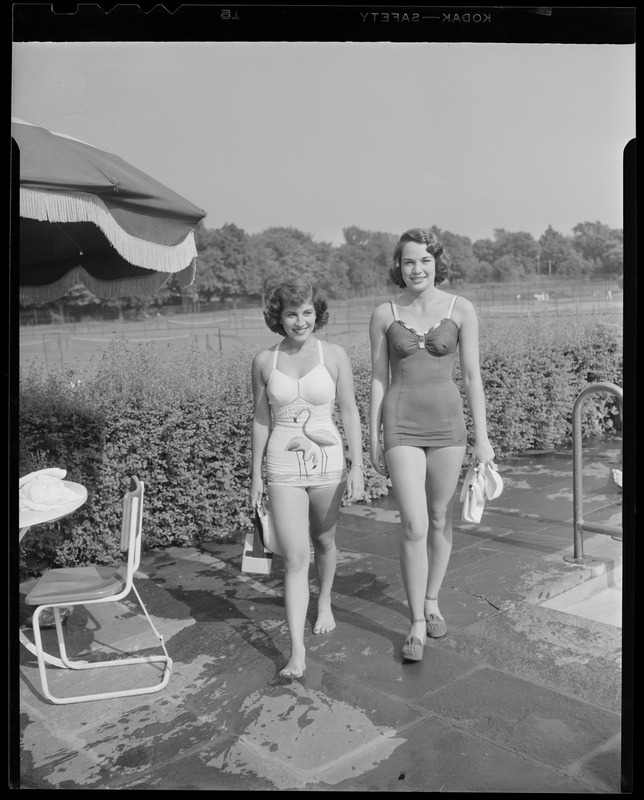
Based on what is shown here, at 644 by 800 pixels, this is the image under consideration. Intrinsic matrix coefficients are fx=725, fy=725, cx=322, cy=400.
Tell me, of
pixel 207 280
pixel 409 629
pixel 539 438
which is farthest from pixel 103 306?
pixel 409 629

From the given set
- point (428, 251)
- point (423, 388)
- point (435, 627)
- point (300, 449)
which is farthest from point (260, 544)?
point (428, 251)

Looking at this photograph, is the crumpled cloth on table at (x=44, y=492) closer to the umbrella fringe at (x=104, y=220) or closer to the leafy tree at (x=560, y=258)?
the umbrella fringe at (x=104, y=220)

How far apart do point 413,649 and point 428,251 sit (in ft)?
5.33

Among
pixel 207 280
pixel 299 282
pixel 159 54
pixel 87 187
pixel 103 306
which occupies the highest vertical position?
pixel 207 280

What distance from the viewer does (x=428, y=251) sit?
301 cm

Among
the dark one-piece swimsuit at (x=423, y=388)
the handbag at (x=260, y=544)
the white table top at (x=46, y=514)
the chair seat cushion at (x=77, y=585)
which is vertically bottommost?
the chair seat cushion at (x=77, y=585)

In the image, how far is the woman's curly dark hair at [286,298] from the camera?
2967 millimetres

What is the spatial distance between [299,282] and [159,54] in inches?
41.9

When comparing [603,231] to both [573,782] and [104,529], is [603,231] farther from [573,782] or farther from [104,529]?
[104,529]

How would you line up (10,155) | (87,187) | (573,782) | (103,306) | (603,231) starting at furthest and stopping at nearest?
(103,306), (87,187), (603,231), (573,782), (10,155)

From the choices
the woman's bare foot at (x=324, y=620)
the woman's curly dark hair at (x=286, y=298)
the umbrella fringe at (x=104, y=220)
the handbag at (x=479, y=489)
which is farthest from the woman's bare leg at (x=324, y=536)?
the umbrella fringe at (x=104, y=220)

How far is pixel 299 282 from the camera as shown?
9.78 ft

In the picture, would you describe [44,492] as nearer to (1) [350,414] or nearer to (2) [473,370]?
(1) [350,414]

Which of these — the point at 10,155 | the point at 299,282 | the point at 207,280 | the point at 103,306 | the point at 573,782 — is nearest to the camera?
the point at 10,155
